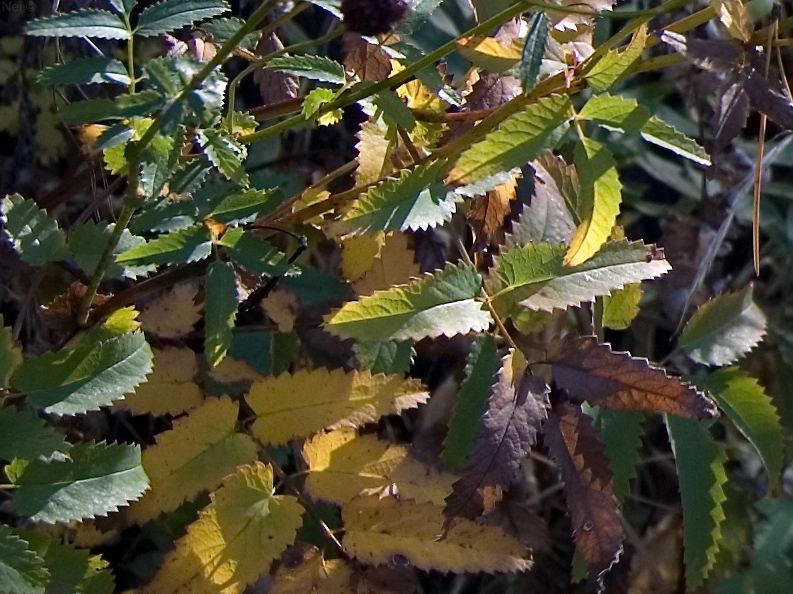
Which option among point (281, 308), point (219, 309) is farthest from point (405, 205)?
point (281, 308)

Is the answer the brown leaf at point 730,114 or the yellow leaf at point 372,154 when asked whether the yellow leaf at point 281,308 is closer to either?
the yellow leaf at point 372,154

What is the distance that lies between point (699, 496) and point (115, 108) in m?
0.73

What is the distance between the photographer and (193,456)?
2.80ft

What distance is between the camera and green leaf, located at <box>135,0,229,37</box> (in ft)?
2.47

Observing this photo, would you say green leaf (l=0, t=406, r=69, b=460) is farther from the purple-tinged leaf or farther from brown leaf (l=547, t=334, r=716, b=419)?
the purple-tinged leaf

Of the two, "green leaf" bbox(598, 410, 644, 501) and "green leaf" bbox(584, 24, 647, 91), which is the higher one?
"green leaf" bbox(584, 24, 647, 91)

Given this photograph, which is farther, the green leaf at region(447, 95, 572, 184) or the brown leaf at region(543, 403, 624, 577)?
the brown leaf at region(543, 403, 624, 577)

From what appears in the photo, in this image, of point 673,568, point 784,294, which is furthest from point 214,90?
point 784,294

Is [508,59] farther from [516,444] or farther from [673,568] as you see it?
[673,568]

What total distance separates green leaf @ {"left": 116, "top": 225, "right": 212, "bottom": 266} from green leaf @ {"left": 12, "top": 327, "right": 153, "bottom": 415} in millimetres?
78

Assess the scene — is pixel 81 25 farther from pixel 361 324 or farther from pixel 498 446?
pixel 498 446

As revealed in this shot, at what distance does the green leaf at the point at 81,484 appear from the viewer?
73 centimetres

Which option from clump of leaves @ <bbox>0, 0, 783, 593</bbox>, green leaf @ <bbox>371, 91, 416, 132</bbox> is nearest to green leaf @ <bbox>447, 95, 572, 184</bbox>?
clump of leaves @ <bbox>0, 0, 783, 593</bbox>

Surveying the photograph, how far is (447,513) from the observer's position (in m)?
0.73
